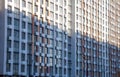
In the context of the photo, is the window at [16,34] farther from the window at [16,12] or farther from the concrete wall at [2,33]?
the concrete wall at [2,33]

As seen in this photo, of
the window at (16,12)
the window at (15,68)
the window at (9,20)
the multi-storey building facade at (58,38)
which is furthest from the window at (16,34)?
the window at (15,68)

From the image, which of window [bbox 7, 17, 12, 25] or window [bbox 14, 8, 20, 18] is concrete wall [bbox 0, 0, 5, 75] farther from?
window [bbox 14, 8, 20, 18]

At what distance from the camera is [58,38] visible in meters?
68.4

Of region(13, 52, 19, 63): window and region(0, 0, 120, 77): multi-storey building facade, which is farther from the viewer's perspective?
region(13, 52, 19, 63): window

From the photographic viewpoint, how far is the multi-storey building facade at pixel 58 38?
174ft

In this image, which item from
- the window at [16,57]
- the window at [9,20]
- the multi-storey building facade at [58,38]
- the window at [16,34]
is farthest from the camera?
the window at [16,34]

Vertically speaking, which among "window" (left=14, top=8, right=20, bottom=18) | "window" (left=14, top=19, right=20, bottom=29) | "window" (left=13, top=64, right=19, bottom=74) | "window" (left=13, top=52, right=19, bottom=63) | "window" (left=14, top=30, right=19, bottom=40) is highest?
"window" (left=14, top=8, right=20, bottom=18)

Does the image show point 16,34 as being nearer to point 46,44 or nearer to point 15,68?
point 15,68

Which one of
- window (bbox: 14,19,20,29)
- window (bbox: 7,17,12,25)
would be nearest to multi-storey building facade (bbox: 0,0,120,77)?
window (bbox: 7,17,12,25)

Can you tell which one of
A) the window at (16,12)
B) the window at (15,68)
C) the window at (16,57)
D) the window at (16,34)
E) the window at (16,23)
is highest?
the window at (16,12)

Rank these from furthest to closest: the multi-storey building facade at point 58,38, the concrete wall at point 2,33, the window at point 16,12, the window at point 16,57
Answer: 1. the window at point 16,12
2. the window at point 16,57
3. the multi-storey building facade at point 58,38
4. the concrete wall at point 2,33

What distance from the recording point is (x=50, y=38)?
65.1 m

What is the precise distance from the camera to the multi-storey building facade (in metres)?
52.9

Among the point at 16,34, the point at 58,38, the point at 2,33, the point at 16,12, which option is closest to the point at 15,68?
the point at 16,34
